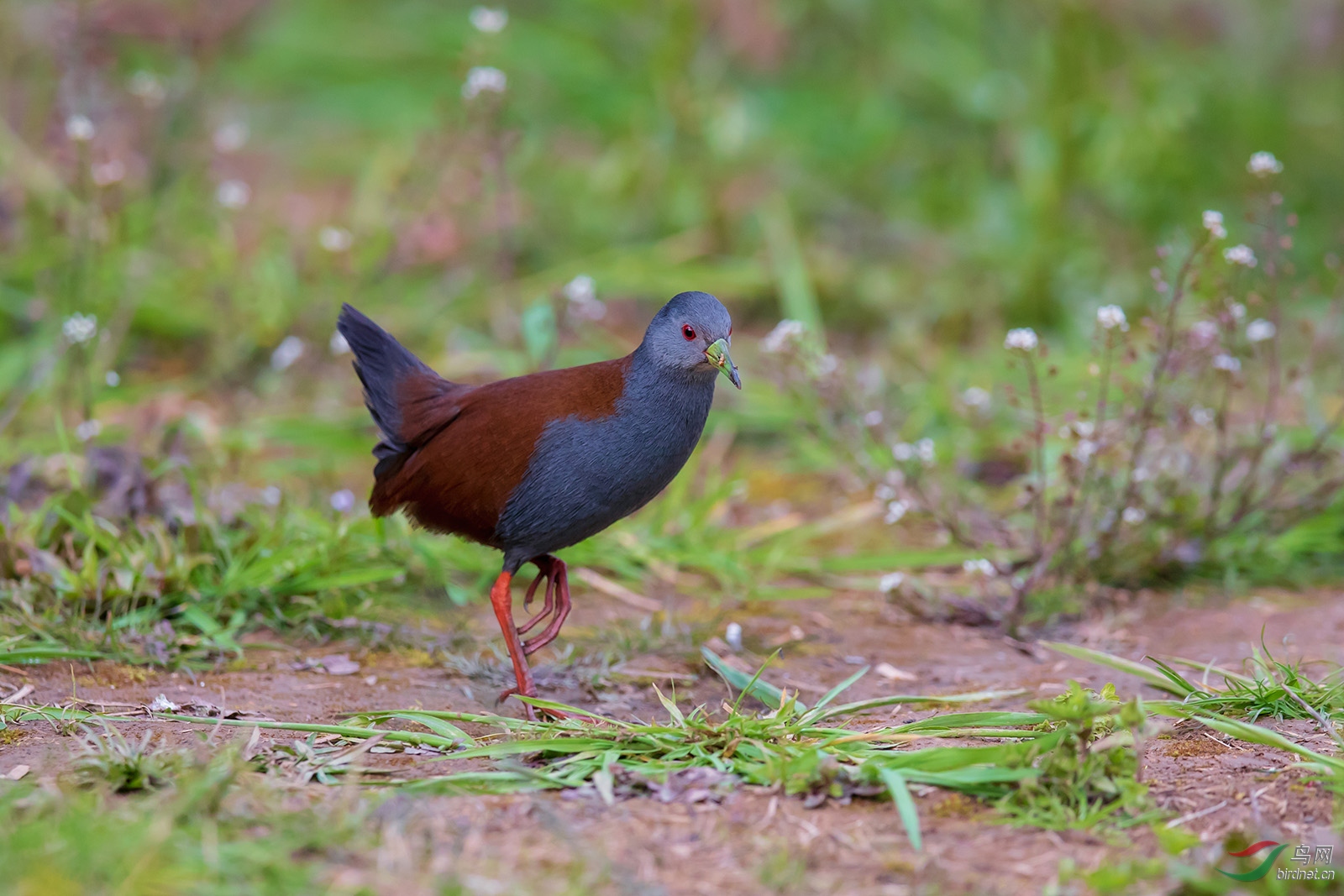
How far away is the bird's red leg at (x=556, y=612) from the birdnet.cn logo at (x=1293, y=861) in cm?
182

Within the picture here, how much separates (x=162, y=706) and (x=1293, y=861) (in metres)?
2.50

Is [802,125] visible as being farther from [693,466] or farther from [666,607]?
Result: [666,607]

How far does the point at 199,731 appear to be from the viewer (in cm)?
291

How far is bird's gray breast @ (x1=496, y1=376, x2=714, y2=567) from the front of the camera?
3301 mm

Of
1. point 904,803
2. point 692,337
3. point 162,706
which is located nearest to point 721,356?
point 692,337

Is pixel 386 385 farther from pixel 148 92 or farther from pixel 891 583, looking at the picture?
pixel 148 92

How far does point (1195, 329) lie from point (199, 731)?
315 cm

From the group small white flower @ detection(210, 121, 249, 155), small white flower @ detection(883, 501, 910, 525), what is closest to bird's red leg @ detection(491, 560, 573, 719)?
small white flower @ detection(883, 501, 910, 525)

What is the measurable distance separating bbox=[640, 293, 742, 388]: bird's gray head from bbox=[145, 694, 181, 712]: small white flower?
1.49 m

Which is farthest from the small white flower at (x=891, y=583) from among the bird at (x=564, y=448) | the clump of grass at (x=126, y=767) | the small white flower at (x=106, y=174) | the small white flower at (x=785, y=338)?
the small white flower at (x=106, y=174)

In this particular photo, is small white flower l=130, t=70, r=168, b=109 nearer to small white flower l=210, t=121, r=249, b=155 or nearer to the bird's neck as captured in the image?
small white flower l=210, t=121, r=249, b=155

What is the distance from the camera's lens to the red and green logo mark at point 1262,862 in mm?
2215

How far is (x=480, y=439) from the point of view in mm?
3490

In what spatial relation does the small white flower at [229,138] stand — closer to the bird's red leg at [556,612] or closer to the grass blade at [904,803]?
the bird's red leg at [556,612]
